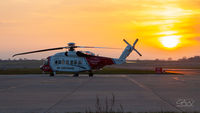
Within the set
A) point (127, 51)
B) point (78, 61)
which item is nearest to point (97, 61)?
point (78, 61)

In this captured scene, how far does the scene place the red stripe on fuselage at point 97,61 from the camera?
40.5 m

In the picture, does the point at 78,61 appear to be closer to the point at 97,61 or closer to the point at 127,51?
the point at 97,61

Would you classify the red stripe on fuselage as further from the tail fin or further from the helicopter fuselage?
the tail fin

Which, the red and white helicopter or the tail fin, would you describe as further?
the tail fin

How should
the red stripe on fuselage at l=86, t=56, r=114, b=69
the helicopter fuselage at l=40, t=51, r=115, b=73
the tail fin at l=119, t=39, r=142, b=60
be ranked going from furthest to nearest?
the tail fin at l=119, t=39, r=142, b=60, the helicopter fuselage at l=40, t=51, r=115, b=73, the red stripe on fuselage at l=86, t=56, r=114, b=69

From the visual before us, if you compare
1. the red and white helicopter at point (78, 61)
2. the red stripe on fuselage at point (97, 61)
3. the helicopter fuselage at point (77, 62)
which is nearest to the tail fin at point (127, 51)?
the red and white helicopter at point (78, 61)

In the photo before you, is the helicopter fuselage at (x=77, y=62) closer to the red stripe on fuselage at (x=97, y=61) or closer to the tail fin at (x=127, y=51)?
the red stripe on fuselage at (x=97, y=61)

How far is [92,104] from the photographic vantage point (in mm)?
14234

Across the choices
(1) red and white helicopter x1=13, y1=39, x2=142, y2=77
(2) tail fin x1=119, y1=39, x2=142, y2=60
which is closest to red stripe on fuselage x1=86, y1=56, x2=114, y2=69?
(1) red and white helicopter x1=13, y1=39, x2=142, y2=77

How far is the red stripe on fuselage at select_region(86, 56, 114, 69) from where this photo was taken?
133 ft

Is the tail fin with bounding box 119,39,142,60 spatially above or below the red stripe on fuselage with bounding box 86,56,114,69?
above

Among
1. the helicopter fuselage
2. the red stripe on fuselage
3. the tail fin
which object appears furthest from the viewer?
the tail fin

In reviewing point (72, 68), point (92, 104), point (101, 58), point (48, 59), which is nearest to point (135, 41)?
point (101, 58)

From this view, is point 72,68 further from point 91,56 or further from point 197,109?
point 197,109
